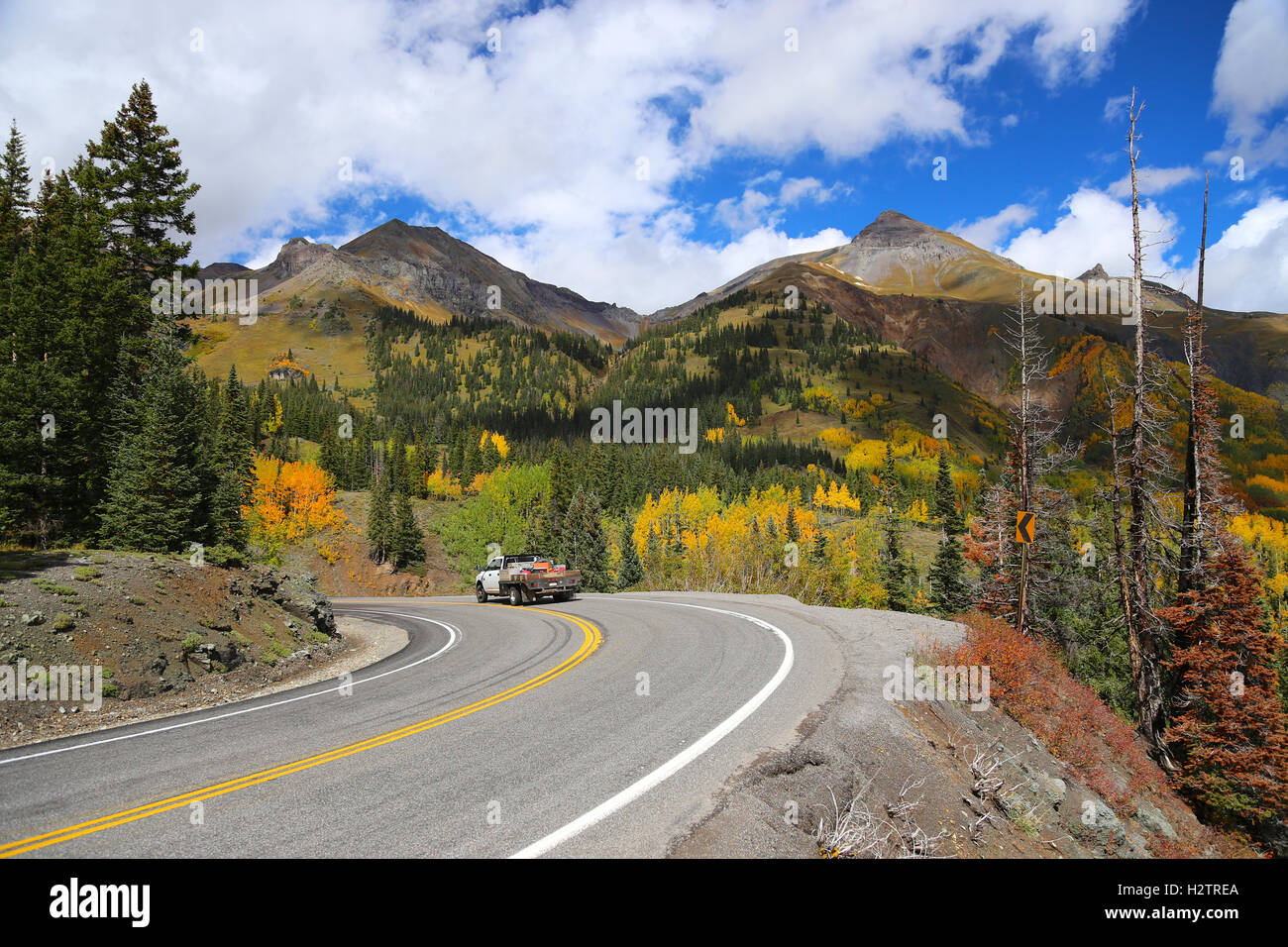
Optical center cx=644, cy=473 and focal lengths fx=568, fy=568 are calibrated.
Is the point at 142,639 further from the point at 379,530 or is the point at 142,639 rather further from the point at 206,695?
the point at 379,530

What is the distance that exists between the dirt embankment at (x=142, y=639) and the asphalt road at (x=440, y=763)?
1.54 meters

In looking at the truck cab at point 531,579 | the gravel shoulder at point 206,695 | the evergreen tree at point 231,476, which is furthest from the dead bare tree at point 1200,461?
the evergreen tree at point 231,476

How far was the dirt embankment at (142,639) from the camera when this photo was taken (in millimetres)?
9508

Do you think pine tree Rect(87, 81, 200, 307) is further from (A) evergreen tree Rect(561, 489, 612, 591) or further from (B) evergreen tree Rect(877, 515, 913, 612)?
(B) evergreen tree Rect(877, 515, 913, 612)

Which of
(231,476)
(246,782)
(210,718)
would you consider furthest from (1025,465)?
(231,476)

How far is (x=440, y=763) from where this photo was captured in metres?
6.32

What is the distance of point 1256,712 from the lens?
18.6m

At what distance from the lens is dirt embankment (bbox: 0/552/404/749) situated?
9508 mm

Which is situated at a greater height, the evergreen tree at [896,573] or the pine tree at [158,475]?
the pine tree at [158,475]

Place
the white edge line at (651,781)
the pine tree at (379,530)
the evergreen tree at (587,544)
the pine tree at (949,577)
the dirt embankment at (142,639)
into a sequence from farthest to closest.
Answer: the pine tree at (379,530), the evergreen tree at (587,544), the pine tree at (949,577), the dirt embankment at (142,639), the white edge line at (651,781)

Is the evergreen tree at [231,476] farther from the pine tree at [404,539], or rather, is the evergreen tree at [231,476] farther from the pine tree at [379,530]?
the pine tree at [404,539]

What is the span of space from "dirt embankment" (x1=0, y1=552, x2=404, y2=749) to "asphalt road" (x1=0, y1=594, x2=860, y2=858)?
154 cm
